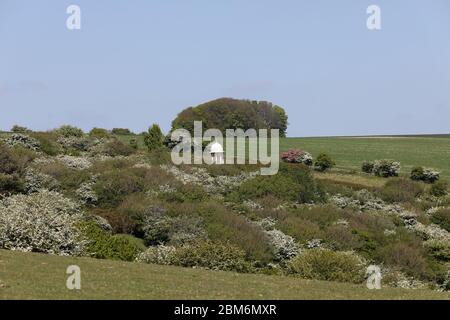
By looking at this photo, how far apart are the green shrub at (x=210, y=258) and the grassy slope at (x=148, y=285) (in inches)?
177

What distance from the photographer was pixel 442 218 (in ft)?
189

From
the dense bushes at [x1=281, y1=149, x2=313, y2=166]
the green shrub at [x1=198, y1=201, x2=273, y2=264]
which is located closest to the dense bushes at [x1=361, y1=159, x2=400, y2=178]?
the dense bushes at [x1=281, y1=149, x2=313, y2=166]

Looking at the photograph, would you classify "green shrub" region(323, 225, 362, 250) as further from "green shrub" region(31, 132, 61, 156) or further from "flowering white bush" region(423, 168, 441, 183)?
"green shrub" region(31, 132, 61, 156)

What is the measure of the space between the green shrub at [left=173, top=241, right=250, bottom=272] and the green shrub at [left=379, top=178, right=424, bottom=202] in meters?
41.6

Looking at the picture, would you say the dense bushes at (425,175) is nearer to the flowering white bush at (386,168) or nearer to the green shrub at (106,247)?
the flowering white bush at (386,168)

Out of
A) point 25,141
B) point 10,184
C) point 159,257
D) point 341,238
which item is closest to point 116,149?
point 25,141

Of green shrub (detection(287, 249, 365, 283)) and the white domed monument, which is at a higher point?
the white domed monument

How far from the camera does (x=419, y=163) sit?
93000 millimetres

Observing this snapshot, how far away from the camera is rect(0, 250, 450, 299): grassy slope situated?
17016 millimetres

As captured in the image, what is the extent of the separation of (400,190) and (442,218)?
12.2 m

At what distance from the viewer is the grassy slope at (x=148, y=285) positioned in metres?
17.0

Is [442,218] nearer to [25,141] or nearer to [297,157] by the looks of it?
[297,157]
